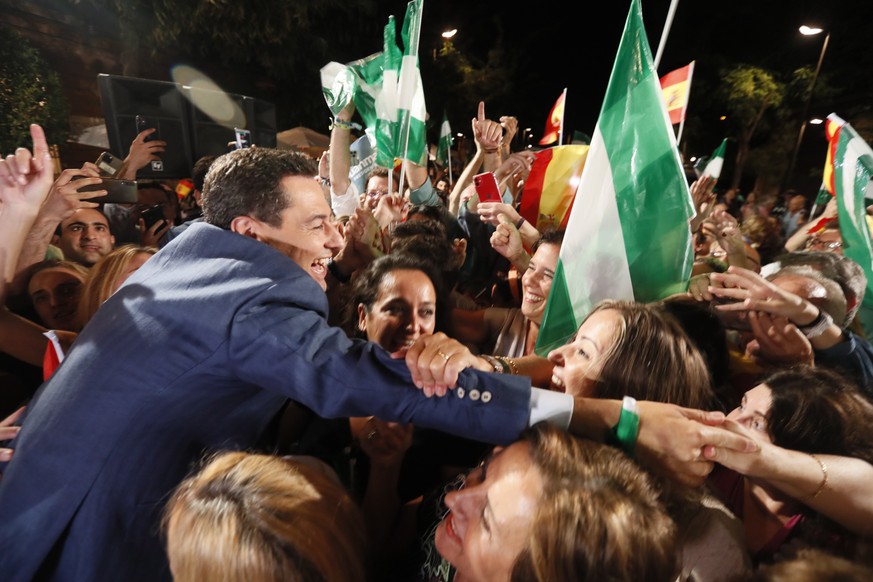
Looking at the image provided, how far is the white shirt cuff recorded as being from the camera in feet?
4.30

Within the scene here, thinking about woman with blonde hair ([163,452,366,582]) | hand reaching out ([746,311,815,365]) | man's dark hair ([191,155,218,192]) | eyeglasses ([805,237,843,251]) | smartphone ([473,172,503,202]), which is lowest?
woman with blonde hair ([163,452,366,582])

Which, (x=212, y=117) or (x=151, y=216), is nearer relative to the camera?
(x=151, y=216)

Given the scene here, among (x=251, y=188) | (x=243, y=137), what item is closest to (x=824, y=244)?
(x=251, y=188)

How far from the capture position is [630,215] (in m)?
2.28

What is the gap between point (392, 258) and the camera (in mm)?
2629

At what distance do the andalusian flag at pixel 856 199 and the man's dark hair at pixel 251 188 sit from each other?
3273 mm

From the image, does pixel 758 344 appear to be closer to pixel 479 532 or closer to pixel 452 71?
pixel 479 532

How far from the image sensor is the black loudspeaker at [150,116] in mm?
5340

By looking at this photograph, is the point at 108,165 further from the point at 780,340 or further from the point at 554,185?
the point at 780,340

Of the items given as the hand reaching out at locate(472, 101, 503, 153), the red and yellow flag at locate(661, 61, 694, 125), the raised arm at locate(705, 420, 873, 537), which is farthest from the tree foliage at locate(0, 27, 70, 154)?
the raised arm at locate(705, 420, 873, 537)

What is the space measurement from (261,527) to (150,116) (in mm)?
5940

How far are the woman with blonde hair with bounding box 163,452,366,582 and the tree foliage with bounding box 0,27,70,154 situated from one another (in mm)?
9329

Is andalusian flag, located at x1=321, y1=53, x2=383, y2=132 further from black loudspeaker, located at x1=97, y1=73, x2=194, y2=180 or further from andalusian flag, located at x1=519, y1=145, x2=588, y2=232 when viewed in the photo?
black loudspeaker, located at x1=97, y1=73, x2=194, y2=180

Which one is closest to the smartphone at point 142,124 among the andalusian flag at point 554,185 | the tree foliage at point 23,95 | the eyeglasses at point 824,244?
the tree foliage at point 23,95
